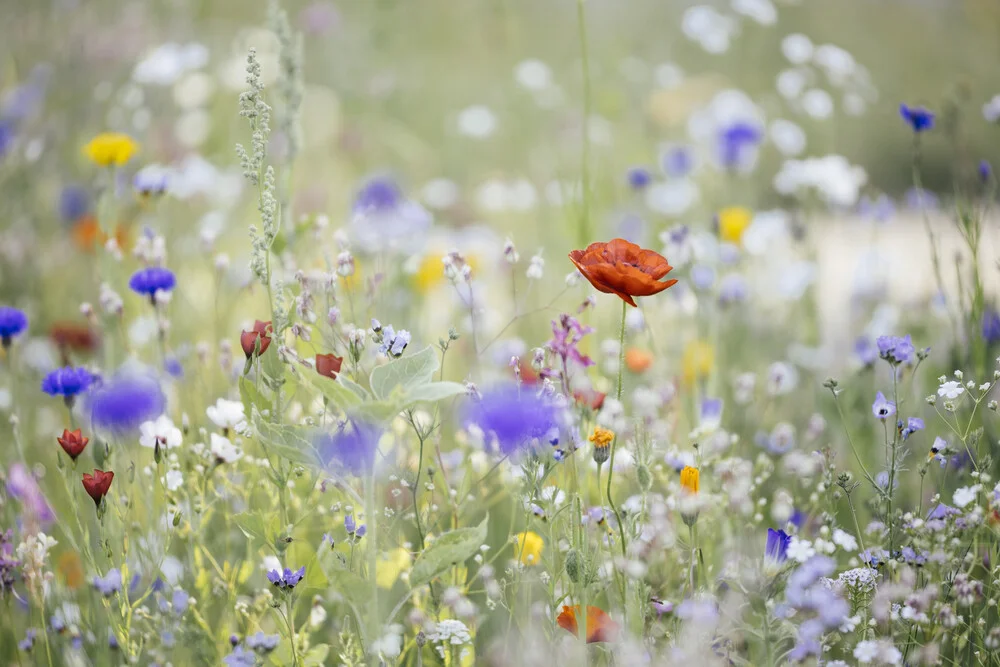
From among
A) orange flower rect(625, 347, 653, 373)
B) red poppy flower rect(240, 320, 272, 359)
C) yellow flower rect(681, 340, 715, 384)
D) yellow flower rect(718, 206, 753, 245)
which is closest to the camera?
red poppy flower rect(240, 320, 272, 359)

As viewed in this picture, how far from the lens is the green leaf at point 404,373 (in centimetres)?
114

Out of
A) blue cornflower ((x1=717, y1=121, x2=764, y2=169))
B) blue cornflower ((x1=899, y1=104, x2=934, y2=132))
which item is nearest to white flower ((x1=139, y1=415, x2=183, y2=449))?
blue cornflower ((x1=899, y1=104, x2=934, y2=132))

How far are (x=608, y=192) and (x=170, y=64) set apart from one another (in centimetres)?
193

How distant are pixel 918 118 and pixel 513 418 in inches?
48.4

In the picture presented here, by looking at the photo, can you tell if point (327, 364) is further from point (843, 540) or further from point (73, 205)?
point (73, 205)

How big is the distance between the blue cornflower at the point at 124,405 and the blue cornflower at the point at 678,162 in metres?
2.40

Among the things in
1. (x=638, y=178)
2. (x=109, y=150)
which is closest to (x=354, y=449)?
(x=109, y=150)

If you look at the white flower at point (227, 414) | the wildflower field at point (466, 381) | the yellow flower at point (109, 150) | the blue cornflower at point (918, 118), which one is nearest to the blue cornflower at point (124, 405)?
the wildflower field at point (466, 381)

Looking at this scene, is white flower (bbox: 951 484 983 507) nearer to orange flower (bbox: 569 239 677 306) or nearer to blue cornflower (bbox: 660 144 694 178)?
orange flower (bbox: 569 239 677 306)

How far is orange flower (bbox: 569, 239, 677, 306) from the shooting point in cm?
116

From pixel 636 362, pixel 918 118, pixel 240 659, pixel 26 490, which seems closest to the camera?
pixel 240 659

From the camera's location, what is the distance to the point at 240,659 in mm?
1278

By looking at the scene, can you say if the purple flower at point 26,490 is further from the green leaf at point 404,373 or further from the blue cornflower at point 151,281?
the green leaf at point 404,373

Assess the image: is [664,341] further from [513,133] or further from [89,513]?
[513,133]
